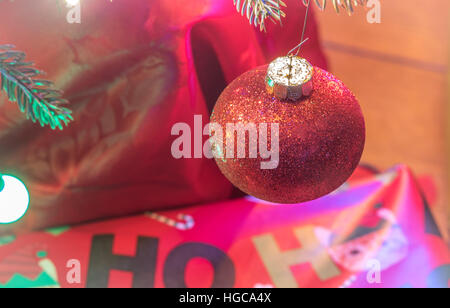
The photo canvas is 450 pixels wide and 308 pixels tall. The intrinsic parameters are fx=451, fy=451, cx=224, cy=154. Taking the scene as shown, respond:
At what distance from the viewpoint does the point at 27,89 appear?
53 centimetres

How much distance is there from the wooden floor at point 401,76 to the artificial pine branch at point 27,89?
90cm

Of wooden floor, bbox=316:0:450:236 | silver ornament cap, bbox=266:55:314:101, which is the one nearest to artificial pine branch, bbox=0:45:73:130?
silver ornament cap, bbox=266:55:314:101

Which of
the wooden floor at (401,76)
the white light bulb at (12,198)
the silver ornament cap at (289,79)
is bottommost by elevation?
the white light bulb at (12,198)

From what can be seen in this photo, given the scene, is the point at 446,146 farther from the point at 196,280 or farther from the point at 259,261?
the point at 196,280

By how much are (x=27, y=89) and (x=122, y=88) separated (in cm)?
18

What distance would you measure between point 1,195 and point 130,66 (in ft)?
0.83

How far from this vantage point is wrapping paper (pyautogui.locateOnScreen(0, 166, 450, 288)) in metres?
0.78

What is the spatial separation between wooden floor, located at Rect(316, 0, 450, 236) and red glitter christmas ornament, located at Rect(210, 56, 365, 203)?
76 cm

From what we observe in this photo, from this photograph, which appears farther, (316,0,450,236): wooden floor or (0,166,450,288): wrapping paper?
(316,0,450,236): wooden floor

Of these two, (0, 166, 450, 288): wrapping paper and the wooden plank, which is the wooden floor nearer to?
the wooden plank

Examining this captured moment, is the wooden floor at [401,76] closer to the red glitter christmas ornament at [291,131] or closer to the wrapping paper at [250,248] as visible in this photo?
the wrapping paper at [250,248]

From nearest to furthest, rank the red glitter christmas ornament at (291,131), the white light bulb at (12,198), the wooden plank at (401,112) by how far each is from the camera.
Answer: the red glitter christmas ornament at (291,131)
the white light bulb at (12,198)
the wooden plank at (401,112)

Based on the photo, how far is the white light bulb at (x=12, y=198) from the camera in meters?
0.59

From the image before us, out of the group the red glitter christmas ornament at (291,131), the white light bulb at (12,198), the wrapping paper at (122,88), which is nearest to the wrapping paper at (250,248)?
the wrapping paper at (122,88)
